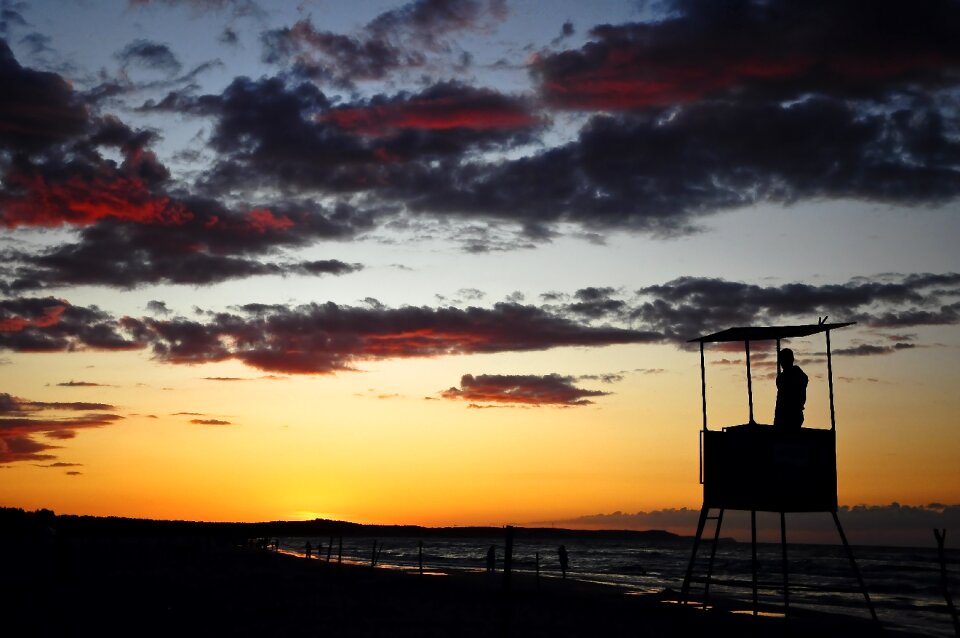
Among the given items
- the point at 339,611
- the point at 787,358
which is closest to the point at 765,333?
the point at 787,358

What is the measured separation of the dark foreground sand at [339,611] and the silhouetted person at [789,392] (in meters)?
5.21

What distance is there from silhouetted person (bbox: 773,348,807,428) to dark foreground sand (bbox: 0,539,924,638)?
521 cm

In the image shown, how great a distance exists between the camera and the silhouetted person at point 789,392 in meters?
21.0

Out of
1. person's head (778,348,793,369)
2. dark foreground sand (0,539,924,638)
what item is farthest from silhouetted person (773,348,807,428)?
dark foreground sand (0,539,924,638)

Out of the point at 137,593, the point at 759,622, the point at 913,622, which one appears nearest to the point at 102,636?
the point at 137,593

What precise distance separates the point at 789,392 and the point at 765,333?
2003 mm

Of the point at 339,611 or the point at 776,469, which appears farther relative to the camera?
the point at 339,611

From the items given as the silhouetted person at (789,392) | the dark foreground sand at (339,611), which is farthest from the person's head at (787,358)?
the dark foreground sand at (339,611)

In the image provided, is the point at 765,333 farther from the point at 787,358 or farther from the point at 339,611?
the point at 339,611

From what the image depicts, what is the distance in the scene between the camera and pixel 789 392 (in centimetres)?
2120

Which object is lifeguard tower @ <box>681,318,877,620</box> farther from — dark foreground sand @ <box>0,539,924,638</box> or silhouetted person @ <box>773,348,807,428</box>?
dark foreground sand @ <box>0,539,924,638</box>

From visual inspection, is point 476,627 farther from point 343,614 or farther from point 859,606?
point 859,606

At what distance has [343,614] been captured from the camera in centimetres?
2828

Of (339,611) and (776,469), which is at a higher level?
(776,469)
